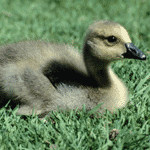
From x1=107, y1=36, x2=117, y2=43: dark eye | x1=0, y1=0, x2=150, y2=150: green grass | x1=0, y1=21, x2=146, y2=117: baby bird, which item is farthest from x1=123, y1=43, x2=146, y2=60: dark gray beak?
x1=0, y1=0, x2=150, y2=150: green grass

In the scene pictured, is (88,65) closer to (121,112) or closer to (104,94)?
(104,94)

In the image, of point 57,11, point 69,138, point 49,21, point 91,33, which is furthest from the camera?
point 57,11

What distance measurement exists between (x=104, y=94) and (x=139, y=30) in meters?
2.20

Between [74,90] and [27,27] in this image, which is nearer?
[74,90]

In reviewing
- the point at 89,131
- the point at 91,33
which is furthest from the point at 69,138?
the point at 91,33

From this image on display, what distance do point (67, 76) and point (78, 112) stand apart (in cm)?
32

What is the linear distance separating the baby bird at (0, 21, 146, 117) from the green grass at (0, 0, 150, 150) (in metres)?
0.11

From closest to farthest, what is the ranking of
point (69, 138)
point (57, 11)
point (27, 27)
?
point (69, 138) < point (27, 27) < point (57, 11)

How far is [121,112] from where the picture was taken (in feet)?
7.20

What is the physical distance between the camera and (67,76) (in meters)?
2.24

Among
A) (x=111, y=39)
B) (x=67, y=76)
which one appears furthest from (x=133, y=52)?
(x=67, y=76)

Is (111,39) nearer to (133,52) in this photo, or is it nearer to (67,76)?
(133,52)

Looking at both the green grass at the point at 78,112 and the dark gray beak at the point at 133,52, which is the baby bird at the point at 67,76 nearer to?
the dark gray beak at the point at 133,52

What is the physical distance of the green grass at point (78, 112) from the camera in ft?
6.15
